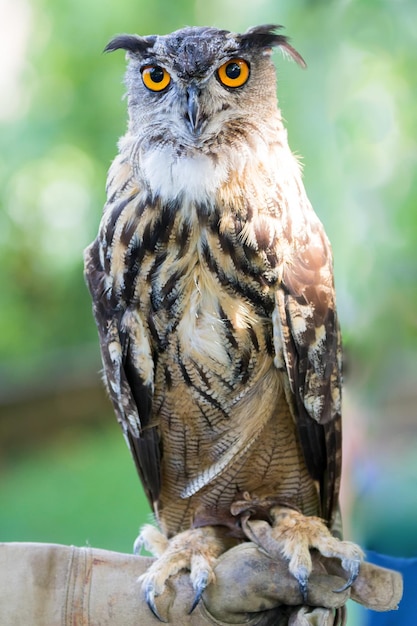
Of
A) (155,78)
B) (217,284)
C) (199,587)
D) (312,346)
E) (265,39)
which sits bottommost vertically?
(199,587)

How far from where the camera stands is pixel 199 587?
161 cm

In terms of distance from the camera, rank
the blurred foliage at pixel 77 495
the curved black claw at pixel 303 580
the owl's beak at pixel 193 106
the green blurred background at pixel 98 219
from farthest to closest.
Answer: the blurred foliage at pixel 77 495 < the green blurred background at pixel 98 219 < the curved black claw at pixel 303 580 < the owl's beak at pixel 193 106

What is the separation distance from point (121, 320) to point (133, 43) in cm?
58

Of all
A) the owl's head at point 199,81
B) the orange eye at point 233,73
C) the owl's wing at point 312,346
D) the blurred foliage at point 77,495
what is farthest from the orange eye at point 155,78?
the blurred foliage at point 77,495

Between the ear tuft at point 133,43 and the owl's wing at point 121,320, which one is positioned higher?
the ear tuft at point 133,43

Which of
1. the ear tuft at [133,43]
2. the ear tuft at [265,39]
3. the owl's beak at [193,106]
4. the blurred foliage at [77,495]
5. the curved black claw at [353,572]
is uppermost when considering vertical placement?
the ear tuft at [265,39]

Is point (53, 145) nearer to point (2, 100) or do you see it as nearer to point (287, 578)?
point (2, 100)

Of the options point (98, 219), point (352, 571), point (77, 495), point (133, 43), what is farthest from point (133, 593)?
point (77, 495)

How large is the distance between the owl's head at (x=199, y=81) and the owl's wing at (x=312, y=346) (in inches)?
12.1

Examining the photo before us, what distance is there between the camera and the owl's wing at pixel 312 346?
1.52 metres

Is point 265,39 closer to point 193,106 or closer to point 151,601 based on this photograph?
point 193,106

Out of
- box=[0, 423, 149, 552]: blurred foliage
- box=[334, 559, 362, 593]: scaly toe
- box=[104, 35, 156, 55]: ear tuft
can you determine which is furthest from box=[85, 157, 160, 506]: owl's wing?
box=[0, 423, 149, 552]: blurred foliage

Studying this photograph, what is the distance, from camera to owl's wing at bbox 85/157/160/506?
5.09 ft

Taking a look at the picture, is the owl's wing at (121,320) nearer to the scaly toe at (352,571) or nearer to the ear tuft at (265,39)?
the ear tuft at (265,39)
